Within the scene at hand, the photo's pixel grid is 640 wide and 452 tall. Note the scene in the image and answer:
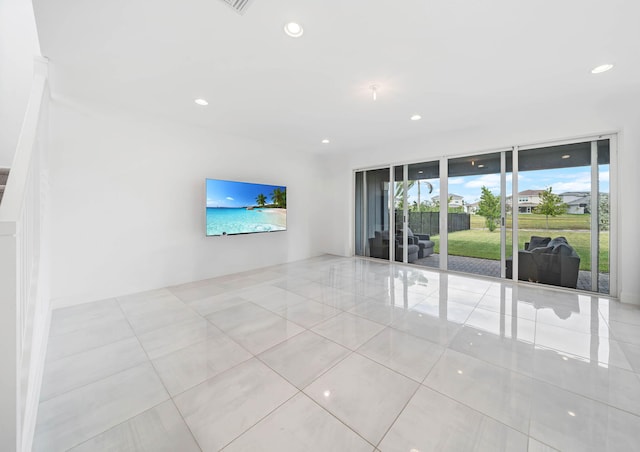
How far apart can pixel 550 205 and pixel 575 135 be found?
1.01 metres

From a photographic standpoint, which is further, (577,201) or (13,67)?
(577,201)

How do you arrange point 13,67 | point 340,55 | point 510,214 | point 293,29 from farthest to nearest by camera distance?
point 510,214 → point 13,67 → point 340,55 → point 293,29

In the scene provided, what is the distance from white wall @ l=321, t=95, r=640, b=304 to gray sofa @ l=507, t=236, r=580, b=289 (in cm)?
47

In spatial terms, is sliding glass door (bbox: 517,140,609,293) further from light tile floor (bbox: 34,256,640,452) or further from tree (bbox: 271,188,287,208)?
tree (bbox: 271,188,287,208)

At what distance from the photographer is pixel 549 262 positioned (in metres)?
3.84

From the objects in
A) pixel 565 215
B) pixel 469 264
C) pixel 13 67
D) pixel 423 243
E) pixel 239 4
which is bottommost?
pixel 469 264

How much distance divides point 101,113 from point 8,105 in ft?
2.75

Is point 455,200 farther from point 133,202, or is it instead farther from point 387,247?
point 133,202

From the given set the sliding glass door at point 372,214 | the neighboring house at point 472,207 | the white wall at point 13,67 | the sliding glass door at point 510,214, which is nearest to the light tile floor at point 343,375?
the sliding glass door at point 510,214

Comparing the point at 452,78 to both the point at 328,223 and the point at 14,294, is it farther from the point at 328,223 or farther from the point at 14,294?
the point at 328,223

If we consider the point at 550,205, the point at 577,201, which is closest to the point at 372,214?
the point at 550,205

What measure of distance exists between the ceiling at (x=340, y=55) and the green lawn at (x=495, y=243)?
185cm

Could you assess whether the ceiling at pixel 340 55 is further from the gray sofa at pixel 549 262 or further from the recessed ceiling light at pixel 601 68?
the gray sofa at pixel 549 262

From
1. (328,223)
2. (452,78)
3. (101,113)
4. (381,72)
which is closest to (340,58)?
(381,72)
